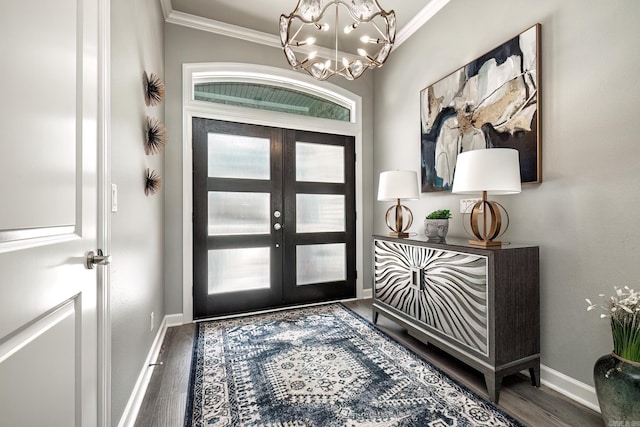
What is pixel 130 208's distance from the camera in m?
1.58

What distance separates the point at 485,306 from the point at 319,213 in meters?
2.09

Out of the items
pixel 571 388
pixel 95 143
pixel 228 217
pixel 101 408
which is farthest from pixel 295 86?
pixel 571 388

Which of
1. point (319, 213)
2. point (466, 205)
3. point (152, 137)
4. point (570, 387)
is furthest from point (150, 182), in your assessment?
point (570, 387)

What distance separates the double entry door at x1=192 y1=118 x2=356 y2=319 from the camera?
2971 mm

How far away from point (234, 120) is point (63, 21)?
7.41 feet

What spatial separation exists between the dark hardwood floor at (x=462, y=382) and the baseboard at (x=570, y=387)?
0.03 m

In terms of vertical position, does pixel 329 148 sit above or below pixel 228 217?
above

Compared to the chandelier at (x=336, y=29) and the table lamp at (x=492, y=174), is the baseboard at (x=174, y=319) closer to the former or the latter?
the chandelier at (x=336, y=29)

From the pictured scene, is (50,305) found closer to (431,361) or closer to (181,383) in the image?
(181,383)

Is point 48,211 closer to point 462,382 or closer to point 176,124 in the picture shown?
point 462,382

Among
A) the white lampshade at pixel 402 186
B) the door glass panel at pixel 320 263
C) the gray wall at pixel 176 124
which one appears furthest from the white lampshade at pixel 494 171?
the gray wall at pixel 176 124

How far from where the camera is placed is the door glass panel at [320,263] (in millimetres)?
3367

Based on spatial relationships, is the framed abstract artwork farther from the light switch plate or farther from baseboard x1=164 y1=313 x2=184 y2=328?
baseboard x1=164 y1=313 x2=184 y2=328

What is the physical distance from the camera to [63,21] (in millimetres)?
833
